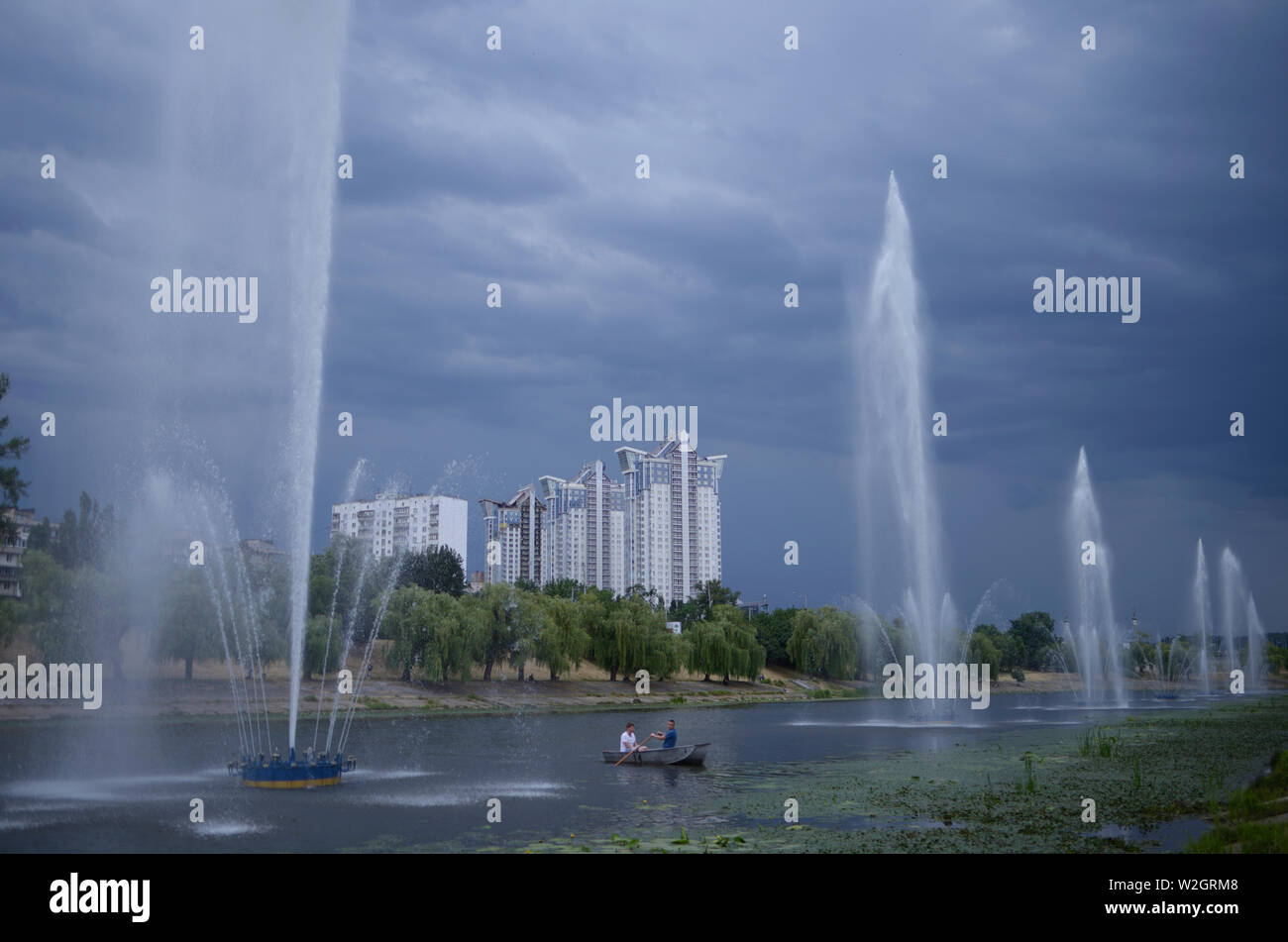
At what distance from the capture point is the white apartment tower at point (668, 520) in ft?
531

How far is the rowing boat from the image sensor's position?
3931cm

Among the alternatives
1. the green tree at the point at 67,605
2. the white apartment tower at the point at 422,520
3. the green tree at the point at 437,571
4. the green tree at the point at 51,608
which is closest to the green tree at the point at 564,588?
the white apartment tower at the point at 422,520

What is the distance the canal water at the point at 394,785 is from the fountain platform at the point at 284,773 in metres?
0.40

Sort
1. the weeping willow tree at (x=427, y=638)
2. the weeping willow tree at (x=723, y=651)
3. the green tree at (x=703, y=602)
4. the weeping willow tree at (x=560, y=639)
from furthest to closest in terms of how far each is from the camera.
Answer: the green tree at (x=703, y=602)
the weeping willow tree at (x=723, y=651)
the weeping willow tree at (x=560, y=639)
the weeping willow tree at (x=427, y=638)

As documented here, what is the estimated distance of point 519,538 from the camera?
15638 centimetres

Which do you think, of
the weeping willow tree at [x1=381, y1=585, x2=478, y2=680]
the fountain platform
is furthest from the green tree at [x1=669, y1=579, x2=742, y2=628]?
the fountain platform

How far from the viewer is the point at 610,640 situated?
3349 inches

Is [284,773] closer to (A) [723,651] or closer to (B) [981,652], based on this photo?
(A) [723,651]

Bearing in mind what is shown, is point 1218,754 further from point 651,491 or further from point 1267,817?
point 651,491

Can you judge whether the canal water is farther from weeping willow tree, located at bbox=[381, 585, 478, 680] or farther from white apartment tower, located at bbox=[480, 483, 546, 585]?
white apartment tower, located at bbox=[480, 483, 546, 585]

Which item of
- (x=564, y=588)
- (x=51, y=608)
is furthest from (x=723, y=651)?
(x=51, y=608)

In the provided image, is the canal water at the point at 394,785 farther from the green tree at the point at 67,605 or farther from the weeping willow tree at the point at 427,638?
the weeping willow tree at the point at 427,638
